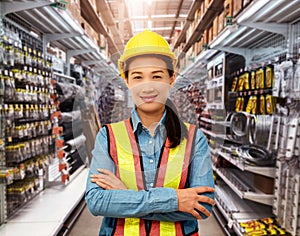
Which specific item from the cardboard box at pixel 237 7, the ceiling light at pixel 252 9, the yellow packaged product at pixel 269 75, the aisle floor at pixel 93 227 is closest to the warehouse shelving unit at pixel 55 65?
the aisle floor at pixel 93 227

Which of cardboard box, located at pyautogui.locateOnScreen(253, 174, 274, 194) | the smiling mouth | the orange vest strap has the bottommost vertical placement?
cardboard box, located at pyautogui.locateOnScreen(253, 174, 274, 194)

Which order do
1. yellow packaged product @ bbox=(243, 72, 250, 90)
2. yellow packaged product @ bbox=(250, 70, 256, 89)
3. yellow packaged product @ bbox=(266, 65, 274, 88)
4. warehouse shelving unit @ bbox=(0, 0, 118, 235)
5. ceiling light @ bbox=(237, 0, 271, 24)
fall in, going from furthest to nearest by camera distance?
yellow packaged product @ bbox=(243, 72, 250, 90), yellow packaged product @ bbox=(250, 70, 256, 89), yellow packaged product @ bbox=(266, 65, 274, 88), warehouse shelving unit @ bbox=(0, 0, 118, 235), ceiling light @ bbox=(237, 0, 271, 24)

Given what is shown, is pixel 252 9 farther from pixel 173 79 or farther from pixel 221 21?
pixel 173 79

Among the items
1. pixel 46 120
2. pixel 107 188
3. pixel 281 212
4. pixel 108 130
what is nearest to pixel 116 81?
pixel 108 130

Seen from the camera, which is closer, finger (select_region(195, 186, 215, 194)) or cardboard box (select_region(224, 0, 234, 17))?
finger (select_region(195, 186, 215, 194))

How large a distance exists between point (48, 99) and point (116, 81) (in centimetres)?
234

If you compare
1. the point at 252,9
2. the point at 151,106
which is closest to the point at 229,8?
the point at 252,9

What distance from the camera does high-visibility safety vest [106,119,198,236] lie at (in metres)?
0.86

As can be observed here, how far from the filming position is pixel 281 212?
212 cm

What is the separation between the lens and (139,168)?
33.9 inches

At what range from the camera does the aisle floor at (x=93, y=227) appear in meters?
2.76

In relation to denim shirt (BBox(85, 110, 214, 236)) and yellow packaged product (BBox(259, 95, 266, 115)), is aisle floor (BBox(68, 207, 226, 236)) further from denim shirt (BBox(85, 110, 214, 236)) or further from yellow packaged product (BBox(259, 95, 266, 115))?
denim shirt (BBox(85, 110, 214, 236))

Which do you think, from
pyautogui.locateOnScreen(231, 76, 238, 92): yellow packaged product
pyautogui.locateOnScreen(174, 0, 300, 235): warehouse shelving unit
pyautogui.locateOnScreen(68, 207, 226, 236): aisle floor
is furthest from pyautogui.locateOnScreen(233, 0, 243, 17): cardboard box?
pyautogui.locateOnScreen(68, 207, 226, 236): aisle floor

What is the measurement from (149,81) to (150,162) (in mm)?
261
